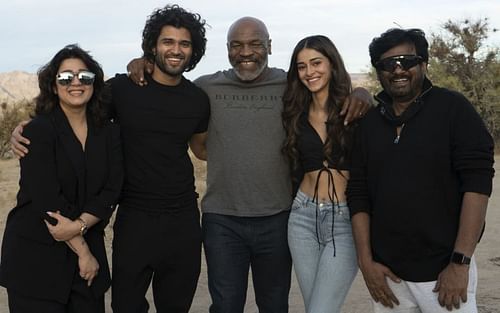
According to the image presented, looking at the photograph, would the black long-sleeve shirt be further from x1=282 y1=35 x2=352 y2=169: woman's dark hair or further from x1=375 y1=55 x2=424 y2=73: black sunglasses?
x1=282 y1=35 x2=352 y2=169: woman's dark hair

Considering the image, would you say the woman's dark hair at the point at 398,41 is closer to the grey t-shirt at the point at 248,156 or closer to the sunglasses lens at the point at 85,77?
the grey t-shirt at the point at 248,156

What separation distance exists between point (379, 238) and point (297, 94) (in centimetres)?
109

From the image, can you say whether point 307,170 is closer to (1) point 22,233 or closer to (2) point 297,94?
(2) point 297,94

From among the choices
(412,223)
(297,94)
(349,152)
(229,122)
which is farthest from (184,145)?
(412,223)

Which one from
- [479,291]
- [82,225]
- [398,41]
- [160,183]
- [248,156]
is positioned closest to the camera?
[398,41]

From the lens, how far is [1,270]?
3.46 metres

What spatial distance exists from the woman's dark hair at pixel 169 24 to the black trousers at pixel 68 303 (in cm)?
149

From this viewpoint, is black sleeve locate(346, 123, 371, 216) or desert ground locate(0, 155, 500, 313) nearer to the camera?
black sleeve locate(346, 123, 371, 216)

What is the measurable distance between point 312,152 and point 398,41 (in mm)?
833

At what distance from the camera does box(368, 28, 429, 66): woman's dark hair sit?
3273mm

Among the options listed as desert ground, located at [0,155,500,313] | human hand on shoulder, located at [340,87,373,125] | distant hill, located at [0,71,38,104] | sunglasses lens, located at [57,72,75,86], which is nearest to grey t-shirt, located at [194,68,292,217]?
human hand on shoulder, located at [340,87,373,125]

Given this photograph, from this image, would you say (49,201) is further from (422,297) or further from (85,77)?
(422,297)

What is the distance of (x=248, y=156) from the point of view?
4004 mm

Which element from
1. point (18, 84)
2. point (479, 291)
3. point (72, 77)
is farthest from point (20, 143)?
point (18, 84)
